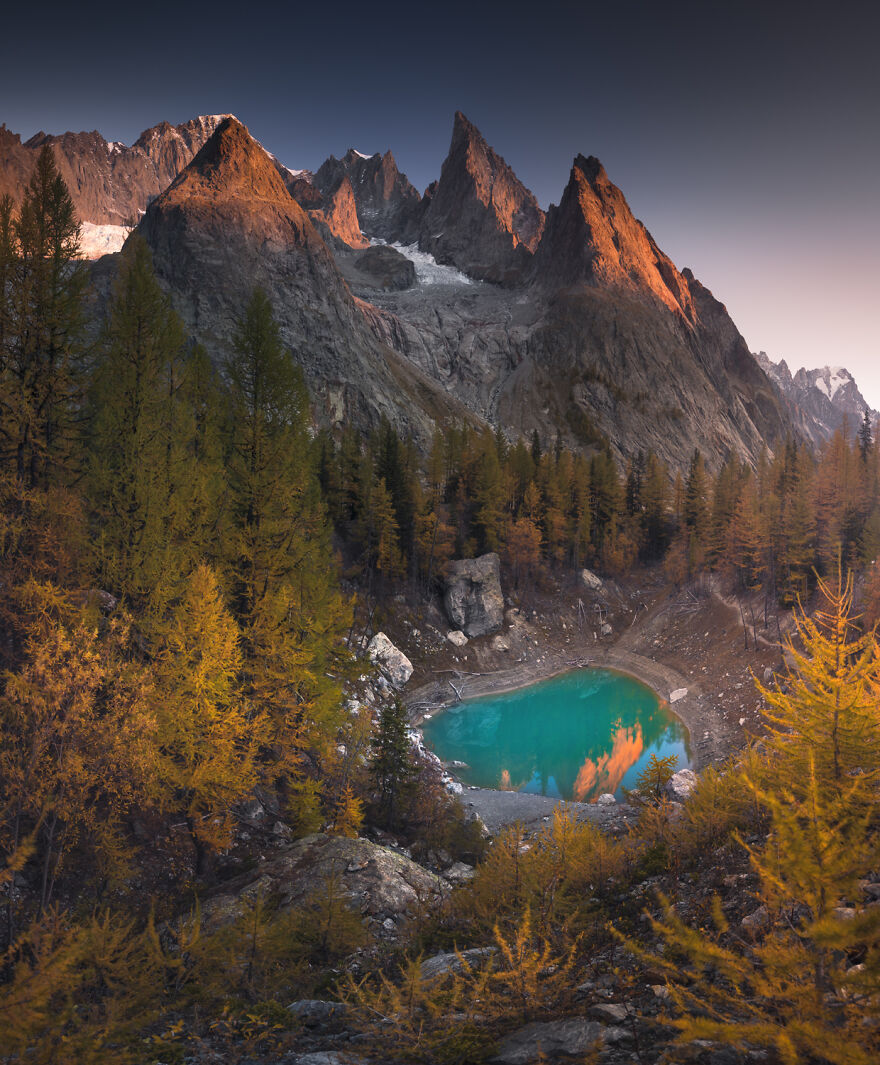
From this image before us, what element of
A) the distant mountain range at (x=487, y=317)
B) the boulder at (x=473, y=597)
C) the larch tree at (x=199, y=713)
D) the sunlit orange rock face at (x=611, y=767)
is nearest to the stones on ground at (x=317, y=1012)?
the larch tree at (x=199, y=713)

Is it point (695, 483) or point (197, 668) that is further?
point (695, 483)

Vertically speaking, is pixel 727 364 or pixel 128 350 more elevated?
pixel 727 364

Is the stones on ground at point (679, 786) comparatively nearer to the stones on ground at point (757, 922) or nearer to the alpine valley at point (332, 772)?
Answer: the alpine valley at point (332, 772)

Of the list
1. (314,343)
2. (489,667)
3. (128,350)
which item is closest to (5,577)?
(128,350)

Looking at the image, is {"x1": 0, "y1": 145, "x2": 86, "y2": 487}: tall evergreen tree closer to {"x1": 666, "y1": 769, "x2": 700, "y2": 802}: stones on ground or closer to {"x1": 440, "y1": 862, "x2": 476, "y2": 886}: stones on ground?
{"x1": 440, "y1": 862, "x2": 476, "y2": 886}: stones on ground

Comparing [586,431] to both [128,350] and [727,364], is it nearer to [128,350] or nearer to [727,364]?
[727,364]
